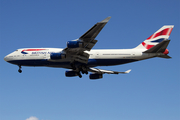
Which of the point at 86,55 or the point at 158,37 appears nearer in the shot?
the point at 86,55

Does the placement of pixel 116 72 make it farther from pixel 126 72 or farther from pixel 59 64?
pixel 59 64

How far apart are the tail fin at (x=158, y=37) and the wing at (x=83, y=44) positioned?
10.9 metres

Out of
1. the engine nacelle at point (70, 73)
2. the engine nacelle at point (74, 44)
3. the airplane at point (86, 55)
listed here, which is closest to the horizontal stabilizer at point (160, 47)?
the airplane at point (86, 55)

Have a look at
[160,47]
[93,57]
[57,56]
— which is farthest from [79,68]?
[160,47]

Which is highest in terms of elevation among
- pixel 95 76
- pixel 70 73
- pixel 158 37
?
pixel 158 37

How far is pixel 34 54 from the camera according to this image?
151ft

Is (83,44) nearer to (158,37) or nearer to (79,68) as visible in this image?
(79,68)

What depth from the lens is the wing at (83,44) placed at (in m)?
36.2

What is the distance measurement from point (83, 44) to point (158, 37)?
16.2 m

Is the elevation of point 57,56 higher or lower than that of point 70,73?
higher

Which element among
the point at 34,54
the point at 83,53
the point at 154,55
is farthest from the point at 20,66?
the point at 154,55

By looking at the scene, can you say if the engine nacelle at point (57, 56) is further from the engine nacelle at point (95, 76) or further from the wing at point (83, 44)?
the engine nacelle at point (95, 76)

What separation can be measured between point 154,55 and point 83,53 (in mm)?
11307

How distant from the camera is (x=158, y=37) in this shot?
4841 cm
